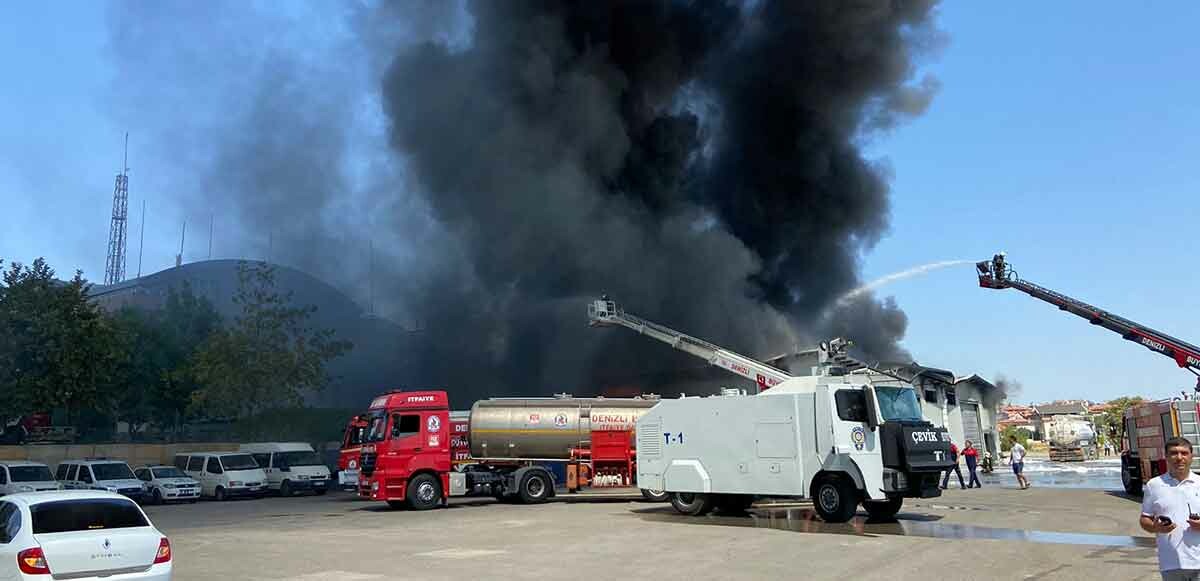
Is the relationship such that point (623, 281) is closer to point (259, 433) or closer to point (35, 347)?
point (259, 433)

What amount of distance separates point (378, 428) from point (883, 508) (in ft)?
43.2


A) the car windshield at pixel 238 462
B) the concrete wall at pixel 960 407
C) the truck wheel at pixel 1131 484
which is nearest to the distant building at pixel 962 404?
the concrete wall at pixel 960 407

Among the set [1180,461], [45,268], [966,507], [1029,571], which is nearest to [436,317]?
[45,268]

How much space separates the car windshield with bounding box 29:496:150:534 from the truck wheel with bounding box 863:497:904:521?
1256 cm

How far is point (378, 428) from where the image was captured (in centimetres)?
2320

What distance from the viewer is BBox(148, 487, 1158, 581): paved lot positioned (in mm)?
10578

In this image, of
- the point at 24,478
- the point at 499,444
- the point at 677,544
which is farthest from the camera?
the point at 24,478

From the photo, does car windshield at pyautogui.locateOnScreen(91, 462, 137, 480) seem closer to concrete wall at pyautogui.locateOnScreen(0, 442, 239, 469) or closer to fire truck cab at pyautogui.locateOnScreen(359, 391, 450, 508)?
concrete wall at pyautogui.locateOnScreen(0, 442, 239, 469)

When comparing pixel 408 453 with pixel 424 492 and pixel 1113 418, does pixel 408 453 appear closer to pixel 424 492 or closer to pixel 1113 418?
pixel 424 492

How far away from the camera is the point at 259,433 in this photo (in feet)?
137

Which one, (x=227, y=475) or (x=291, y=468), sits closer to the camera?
(x=227, y=475)

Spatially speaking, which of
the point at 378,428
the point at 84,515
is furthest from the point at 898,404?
the point at 378,428

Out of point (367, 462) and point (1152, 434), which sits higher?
point (1152, 434)

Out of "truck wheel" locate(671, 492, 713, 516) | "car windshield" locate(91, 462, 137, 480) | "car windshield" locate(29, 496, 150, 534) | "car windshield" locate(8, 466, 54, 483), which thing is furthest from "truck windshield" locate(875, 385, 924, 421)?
"car windshield" locate(8, 466, 54, 483)
